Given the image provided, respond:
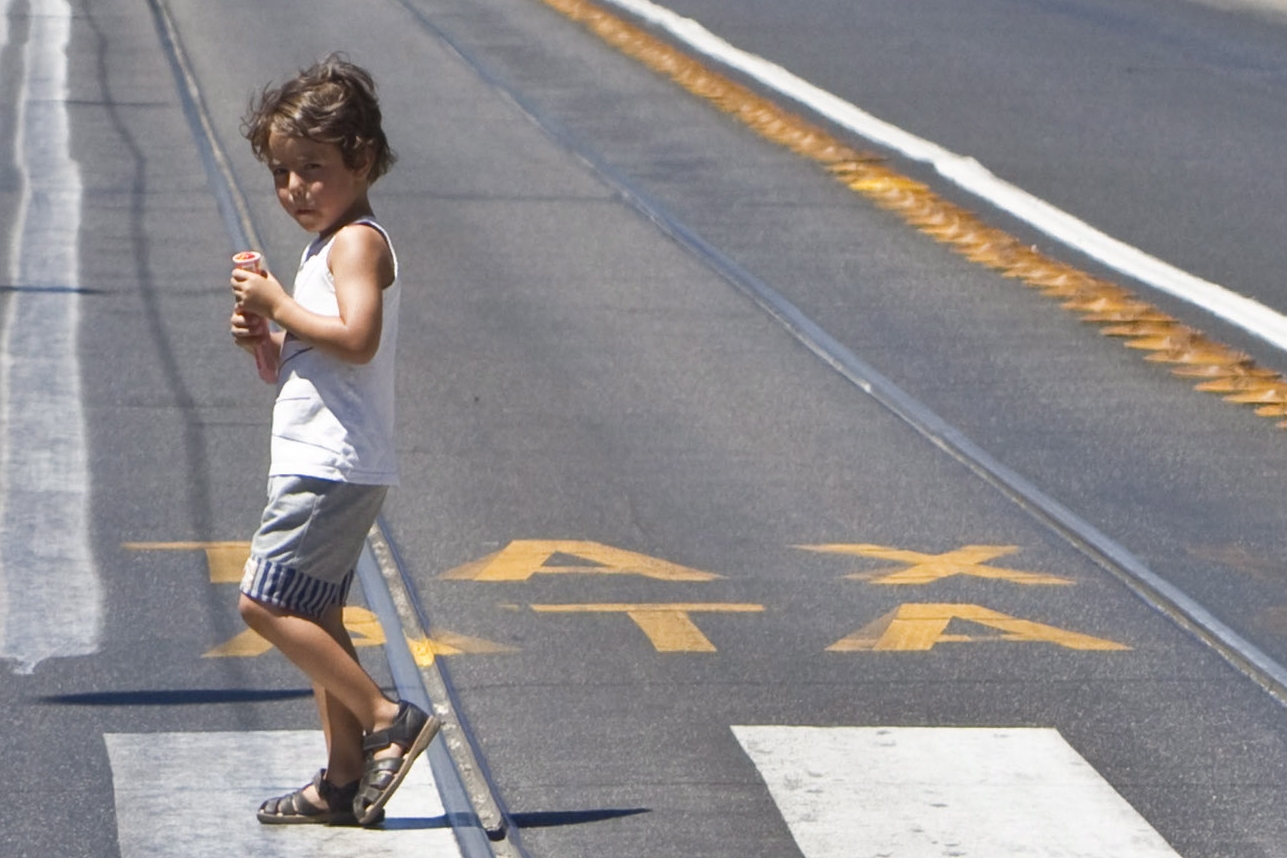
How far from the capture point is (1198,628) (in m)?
6.56

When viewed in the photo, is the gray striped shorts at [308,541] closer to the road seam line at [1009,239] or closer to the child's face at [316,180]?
the child's face at [316,180]

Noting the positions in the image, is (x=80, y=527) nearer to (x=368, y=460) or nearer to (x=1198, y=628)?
(x=368, y=460)

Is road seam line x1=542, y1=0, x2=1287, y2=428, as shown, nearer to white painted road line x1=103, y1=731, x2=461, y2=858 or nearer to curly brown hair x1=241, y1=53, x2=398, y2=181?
white painted road line x1=103, y1=731, x2=461, y2=858

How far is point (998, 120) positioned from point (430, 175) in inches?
191

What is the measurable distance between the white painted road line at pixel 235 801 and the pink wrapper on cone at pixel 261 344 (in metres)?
0.94

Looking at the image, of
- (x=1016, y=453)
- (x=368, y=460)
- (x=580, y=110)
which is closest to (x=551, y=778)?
(x=368, y=460)

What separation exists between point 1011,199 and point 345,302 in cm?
996

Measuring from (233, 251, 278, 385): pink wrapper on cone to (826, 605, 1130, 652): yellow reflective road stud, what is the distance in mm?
2042

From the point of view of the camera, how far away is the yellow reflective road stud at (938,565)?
7.00 meters

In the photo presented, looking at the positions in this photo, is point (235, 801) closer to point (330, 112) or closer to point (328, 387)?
point (328, 387)

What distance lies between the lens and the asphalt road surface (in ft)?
17.5

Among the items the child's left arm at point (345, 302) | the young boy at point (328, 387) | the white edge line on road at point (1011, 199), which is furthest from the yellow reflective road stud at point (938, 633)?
the white edge line on road at point (1011, 199)

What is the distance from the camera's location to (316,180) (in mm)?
4723

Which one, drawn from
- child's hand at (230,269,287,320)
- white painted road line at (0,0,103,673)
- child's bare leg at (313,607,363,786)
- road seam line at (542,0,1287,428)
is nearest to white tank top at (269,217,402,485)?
child's hand at (230,269,287,320)
